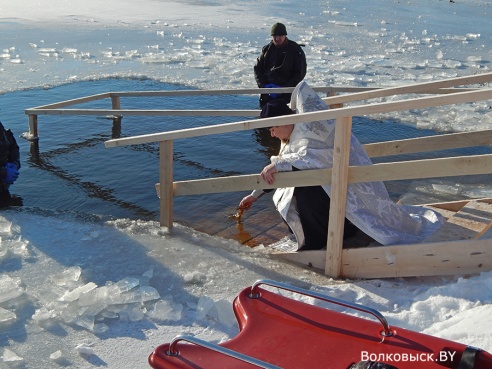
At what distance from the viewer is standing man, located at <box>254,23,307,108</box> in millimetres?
8758

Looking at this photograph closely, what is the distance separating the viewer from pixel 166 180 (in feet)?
17.3

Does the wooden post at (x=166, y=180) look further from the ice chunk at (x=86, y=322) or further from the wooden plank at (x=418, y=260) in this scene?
the ice chunk at (x=86, y=322)

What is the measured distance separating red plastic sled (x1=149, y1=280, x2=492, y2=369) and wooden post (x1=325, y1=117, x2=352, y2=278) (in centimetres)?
112

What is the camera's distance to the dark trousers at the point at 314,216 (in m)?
4.64

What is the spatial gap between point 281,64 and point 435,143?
392 cm

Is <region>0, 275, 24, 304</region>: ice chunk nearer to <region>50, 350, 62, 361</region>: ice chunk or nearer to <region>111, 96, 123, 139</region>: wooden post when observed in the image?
<region>50, 350, 62, 361</region>: ice chunk

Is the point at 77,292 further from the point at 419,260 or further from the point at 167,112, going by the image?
the point at 167,112

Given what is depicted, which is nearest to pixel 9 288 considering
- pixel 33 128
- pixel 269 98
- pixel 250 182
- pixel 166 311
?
pixel 166 311

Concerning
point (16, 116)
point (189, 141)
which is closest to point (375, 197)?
point (189, 141)

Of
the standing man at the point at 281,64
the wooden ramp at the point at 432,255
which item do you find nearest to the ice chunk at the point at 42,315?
the wooden ramp at the point at 432,255

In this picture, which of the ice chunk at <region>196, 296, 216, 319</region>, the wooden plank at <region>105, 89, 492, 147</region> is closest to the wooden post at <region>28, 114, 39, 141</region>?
the wooden plank at <region>105, 89, 492, 147</region>

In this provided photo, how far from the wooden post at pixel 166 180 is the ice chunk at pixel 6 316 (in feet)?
6.12

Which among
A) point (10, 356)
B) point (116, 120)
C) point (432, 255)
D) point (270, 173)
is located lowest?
point (10, 356)

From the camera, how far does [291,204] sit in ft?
15.6
